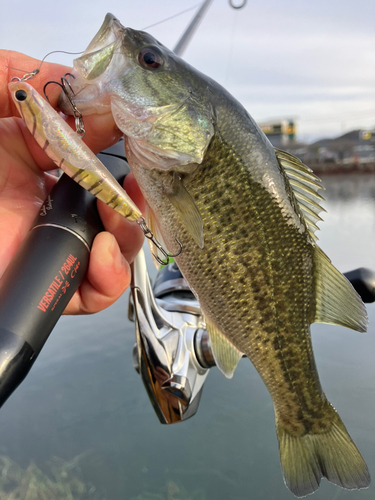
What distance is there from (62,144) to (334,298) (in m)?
0.83

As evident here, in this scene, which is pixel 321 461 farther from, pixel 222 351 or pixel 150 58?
pixel 150 58

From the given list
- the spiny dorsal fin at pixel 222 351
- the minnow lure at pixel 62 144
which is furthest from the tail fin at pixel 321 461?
the minnow lure at pixel 62 144

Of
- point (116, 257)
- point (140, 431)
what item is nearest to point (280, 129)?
point (140, 431)

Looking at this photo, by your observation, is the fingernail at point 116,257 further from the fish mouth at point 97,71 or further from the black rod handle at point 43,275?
the fish mouth at point 97,71

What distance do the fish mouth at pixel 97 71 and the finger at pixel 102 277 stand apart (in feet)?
1.08

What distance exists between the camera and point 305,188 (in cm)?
102

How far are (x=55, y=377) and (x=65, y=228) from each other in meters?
1.41

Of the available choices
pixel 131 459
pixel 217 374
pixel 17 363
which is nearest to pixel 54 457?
pixel 131 459

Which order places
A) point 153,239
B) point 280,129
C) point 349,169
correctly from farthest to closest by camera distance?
point 280,129 < point 349,169 < point 153,239

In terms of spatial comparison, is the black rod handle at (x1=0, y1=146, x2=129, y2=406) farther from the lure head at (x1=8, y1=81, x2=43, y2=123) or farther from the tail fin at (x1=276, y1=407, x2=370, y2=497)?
the tail fin at (x1=276, y1=407, x2=370, y2=497)

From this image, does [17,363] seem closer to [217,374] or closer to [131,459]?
[131,459]

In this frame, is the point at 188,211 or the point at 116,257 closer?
the point at 188,211

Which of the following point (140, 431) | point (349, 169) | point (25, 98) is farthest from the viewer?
point (349, 169)

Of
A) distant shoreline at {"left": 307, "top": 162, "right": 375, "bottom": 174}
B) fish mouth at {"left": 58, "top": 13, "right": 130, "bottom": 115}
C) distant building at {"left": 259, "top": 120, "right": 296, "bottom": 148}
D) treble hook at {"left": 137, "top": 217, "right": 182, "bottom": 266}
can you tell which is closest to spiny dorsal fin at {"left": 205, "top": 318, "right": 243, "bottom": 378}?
treble hook at {"left": 137, "top": 217, "right": 182, "bottom": 266}
